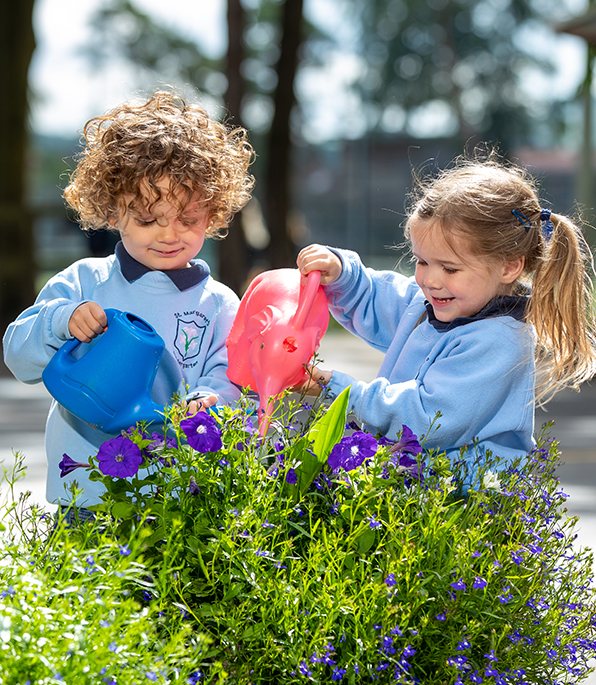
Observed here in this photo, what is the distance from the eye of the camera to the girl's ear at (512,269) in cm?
216

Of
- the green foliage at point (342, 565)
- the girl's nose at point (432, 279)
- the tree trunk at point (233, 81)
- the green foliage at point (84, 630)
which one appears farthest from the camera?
the tree trunk at point (233, 81)

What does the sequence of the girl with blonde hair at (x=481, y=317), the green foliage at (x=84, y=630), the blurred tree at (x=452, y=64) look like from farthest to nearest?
the blurred tree at (x=452, y=64), the girl with blonde hair at (x=481, y=317), the green foliage at (x=84, y=630)

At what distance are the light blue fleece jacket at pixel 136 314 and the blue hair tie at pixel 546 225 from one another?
2.70 feet

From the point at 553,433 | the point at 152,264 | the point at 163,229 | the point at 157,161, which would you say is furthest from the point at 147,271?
the point at 553,433

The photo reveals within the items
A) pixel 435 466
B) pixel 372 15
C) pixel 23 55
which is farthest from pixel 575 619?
pixel 372 15

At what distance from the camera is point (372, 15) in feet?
121

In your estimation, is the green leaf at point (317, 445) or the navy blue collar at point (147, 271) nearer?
the green leaf at point (317, 445)

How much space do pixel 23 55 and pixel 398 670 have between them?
1137 cm

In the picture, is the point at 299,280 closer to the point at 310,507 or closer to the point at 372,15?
the point at 310,507

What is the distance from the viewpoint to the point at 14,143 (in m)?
11.3

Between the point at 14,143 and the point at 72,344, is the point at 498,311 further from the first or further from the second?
the point at 14,143

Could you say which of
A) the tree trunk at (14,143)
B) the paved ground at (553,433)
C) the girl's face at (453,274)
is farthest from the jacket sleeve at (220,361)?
the tree trunk at (14,143)

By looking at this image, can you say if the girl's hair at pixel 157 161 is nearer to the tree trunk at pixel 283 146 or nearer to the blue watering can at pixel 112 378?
the blue watering can at pixel 112 378

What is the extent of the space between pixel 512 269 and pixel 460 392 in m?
0.40
